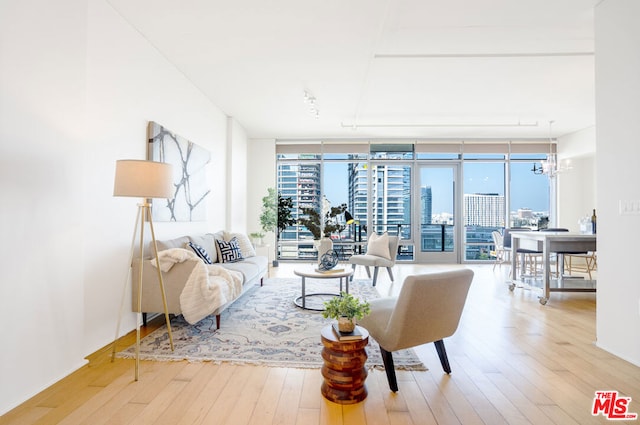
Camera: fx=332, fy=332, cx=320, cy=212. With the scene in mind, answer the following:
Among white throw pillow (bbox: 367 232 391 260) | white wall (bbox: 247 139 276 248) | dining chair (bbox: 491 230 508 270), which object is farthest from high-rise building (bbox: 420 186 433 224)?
white wall (bbox: 247 139 276 248)

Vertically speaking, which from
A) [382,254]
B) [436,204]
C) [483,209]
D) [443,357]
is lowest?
[443,357]

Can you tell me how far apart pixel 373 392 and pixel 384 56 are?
3571 mm

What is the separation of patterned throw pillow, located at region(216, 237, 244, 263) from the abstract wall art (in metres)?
0.58

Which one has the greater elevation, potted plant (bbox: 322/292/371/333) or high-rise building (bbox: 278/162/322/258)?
high-rise building (bbox: 278/162/322/258)

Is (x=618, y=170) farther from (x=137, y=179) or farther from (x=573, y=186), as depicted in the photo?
(x=573, y=186)

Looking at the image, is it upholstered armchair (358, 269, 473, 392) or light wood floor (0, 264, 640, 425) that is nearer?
light wood floor (0, 264, 640, 425)

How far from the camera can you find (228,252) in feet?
15.5

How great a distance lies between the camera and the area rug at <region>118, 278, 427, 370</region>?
8.62 feet

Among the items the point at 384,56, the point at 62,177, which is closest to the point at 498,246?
the point at 384,56

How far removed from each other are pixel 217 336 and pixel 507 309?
11.3 ft

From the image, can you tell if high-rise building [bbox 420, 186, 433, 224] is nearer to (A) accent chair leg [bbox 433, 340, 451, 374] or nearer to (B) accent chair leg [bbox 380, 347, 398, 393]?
(A) accent chair leg [bbox 433, 340, 451, 374]

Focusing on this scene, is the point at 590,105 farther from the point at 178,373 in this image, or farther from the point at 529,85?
the point at 178,373

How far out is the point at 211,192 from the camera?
5637mm

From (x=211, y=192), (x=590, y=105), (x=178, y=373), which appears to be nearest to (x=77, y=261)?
(x=178, y=373)
